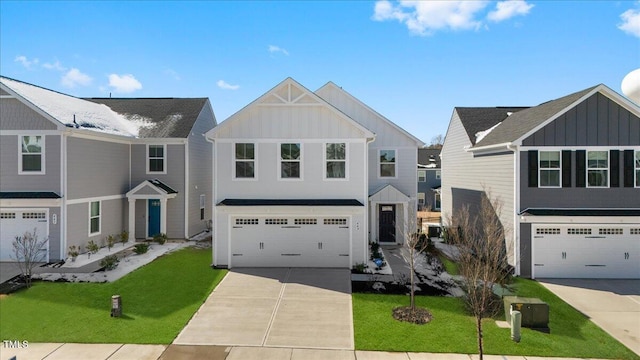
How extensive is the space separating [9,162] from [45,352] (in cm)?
1124

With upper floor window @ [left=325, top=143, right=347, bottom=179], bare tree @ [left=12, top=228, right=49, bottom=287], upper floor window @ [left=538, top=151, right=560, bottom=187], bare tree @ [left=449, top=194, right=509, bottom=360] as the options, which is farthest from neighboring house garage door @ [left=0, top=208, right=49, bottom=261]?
upper floor window @ [left=538, top=151, right=560, bottom=187]

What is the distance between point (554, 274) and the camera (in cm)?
1439

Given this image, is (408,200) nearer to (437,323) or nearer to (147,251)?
(437,323)

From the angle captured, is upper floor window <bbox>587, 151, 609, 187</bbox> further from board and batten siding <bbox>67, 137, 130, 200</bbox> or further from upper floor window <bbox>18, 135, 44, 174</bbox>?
upper floor window <bbox>18, 135, 44, 174</bbox>

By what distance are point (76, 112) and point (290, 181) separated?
38.0 ft

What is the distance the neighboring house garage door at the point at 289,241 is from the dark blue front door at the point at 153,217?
7358 mm

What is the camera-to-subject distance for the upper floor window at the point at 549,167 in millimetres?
14703

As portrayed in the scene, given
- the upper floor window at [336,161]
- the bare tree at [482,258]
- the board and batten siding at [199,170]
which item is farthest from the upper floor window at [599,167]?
the board and batten siding at [199,170]

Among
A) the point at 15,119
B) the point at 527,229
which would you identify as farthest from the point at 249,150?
the point at 527,229

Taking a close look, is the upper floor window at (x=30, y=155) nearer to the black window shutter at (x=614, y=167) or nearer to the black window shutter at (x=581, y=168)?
the black window shutter at (x=581, y=168)

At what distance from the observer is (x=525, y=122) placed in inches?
642

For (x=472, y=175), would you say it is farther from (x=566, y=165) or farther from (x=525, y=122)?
(x=566, y=165)

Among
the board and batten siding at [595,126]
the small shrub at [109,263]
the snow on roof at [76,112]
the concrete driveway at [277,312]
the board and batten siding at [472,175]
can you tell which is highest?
the snow on roof at [76,112]

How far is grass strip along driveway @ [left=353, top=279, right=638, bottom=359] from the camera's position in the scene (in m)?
8.68
